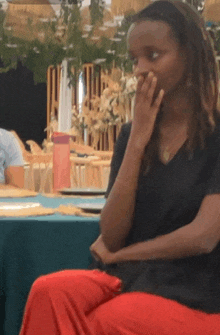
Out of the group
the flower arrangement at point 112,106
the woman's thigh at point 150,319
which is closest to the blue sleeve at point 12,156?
the flower arrangement at point 112,106

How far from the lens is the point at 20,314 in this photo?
1.39m

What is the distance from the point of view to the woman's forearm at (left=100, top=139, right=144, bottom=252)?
40.1 inches

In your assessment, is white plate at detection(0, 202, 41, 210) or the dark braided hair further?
white plate at detection(0, 202, 41, 210)

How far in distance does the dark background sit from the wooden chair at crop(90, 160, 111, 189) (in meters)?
7.13

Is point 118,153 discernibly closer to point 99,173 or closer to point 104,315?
point 104,315

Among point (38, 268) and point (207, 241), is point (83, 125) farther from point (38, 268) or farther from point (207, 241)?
point (207, 241)

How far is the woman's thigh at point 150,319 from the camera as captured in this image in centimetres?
86

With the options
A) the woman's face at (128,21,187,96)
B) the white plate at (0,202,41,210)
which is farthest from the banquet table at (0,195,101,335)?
the woman's face at (128,21,187,96)

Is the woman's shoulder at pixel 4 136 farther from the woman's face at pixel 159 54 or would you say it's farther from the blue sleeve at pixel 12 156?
the woman's face at pixel 159 54

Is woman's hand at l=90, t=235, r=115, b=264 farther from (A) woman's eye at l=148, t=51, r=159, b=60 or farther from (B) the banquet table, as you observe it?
(A) woman's eye at l=148, t=51, r=159, b=60

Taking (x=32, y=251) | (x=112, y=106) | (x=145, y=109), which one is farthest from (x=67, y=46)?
(x=112, y=106)

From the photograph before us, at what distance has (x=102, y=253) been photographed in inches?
42.6

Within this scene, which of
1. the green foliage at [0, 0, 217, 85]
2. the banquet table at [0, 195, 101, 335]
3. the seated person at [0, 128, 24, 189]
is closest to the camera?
the banquet table at [0, 195, 101, 335]

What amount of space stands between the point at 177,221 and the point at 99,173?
280 cm
